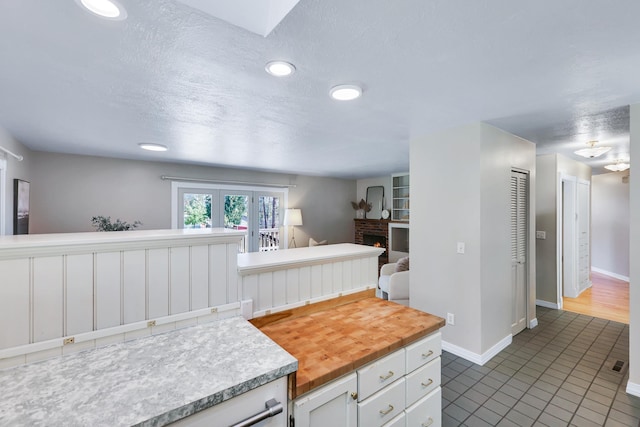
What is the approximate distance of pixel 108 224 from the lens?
396cm

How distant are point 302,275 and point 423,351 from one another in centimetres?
83

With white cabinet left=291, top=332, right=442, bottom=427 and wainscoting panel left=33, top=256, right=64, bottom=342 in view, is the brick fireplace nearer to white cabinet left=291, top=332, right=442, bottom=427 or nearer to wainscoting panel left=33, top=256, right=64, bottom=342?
white cabinet left=291, top=332, right=442, bottom=427

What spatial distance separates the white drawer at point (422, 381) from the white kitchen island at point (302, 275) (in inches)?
26.3

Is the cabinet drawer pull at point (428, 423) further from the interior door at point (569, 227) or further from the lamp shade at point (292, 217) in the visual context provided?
the lamp shade at point (292, 217)

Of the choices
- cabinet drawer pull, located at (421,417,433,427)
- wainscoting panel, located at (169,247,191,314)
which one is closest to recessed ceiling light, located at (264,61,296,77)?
wainscoting panel, located at (169,247,191,314)

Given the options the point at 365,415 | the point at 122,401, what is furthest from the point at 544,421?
the point at 122,401

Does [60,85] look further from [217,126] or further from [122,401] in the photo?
[122,401]

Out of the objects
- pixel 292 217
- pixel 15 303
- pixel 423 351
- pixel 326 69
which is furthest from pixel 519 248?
pixel 15 303

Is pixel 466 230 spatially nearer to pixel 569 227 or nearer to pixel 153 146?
pixel 569 227

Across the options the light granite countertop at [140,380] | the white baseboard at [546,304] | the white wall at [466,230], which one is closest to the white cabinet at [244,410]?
the light granite countertop at [140,380]

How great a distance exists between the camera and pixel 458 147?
275 cm

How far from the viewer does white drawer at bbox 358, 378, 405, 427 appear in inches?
50.6

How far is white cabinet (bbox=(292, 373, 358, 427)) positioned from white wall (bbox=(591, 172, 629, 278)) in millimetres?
7392

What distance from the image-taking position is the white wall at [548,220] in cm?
399
